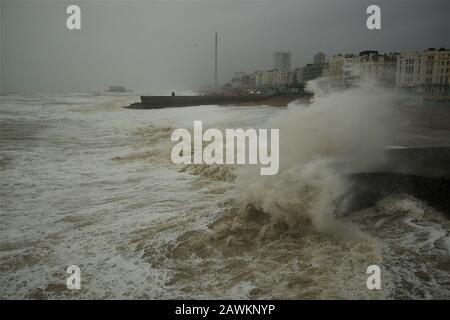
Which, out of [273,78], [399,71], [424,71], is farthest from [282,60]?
[424,71]

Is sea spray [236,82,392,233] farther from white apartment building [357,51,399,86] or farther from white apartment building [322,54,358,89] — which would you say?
white apartment building [322,54,358,89]

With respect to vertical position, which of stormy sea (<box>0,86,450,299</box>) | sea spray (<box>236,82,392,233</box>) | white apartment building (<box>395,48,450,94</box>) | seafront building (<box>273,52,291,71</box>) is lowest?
stormy sea (<box>0,86,450,299</box>)

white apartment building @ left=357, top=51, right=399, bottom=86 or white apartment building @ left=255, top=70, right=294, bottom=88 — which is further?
white apartment building @ left=255, top=70, right=294, bottom=88

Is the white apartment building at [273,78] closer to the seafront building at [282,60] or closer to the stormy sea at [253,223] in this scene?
the seafront building at [282,60]

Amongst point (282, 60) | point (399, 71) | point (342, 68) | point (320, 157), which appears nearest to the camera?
point (320, 157)

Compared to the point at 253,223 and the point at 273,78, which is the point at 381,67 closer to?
the point at 253,223

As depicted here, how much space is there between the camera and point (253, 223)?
6.53m

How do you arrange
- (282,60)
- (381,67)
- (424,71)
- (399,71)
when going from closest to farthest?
1. (424,71)
2. (399,71)
3. (381,67)
4. (282,60)

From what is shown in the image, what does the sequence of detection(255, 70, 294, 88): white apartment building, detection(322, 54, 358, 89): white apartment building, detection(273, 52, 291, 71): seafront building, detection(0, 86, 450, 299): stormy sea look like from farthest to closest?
detection(273, 52, 291, 71): seafront building, detection(255, 70, 294, 88): white apartment building, detection(322, 54, 358, 89): white apartment building, detection(0, 86, 450, 299): stormy sea

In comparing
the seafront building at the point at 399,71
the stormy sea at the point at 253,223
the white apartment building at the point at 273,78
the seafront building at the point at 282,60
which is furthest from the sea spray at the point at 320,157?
the seafront building at the point at 282,60

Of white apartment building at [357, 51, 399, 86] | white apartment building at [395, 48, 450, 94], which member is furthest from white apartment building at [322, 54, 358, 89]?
white apartment building at [395, 48, 450, 94]

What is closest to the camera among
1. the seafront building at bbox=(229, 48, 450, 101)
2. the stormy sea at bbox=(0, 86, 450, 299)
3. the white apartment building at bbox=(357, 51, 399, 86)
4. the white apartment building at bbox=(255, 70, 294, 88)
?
the stormy sea at bbox=(0, 86, 450, 299)

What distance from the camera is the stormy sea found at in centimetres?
463

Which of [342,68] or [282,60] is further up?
[282,60]
